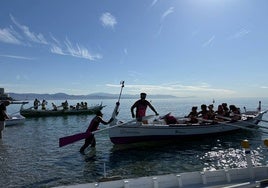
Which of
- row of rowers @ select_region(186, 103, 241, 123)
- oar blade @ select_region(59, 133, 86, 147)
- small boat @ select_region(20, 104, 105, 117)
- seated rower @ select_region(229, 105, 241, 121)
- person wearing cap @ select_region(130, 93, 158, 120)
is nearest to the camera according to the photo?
oar blade @ select_region(59, 133, 86, 147)

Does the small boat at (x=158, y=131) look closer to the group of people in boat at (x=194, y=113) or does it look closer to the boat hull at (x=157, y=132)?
the boat hull at (x=157, y=132)

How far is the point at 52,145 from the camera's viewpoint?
16812 millimetres

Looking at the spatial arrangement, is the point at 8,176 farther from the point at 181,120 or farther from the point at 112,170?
the point at 181,120

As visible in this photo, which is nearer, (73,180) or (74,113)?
(73,180)

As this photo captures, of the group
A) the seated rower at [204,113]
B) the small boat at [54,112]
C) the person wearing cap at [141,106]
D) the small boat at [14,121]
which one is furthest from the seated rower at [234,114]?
the small boat at [54,112]

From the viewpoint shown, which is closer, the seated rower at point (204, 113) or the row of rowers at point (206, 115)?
the row of rowers at point (206, 115)

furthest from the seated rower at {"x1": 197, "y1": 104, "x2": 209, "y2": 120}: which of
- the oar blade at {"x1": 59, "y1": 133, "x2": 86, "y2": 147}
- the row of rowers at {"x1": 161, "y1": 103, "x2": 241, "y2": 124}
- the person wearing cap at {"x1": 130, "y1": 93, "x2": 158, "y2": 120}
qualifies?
the oar blade at {"x1": 59, "y1": 133, "x2": 86, "y2": 147}

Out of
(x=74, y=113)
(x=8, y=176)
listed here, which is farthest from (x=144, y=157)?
(x=74, y=113)

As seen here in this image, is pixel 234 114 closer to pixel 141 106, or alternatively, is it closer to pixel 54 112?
pixel 141 106

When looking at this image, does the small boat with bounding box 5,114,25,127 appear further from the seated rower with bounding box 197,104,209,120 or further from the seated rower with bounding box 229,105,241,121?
the seated rower with bounding box 229,105,241,121

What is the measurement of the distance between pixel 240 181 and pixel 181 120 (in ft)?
40.6

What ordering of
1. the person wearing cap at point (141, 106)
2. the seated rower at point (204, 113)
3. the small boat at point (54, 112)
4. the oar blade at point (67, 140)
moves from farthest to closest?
1. the small boat at point (54, 112)
2. the seated rower at point (204, 113)
3. the person wearing cap at point (141, 106)
4. the oar blade at point (67, 140)

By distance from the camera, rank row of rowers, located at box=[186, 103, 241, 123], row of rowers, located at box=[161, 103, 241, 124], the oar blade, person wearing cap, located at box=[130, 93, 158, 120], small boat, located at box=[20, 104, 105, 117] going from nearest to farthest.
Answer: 1. the oar blade
2. person wearing cap, located at box=[130, 93, 158, 120]
3. row of rowers, located at box=[161, 103, 241, 124]
4. row of rowers, located at box=[186, 103, 241, 123]
5. small boat, located at box=[20, 104, 105, 117]

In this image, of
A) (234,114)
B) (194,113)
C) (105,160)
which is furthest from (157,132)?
(234,114)
